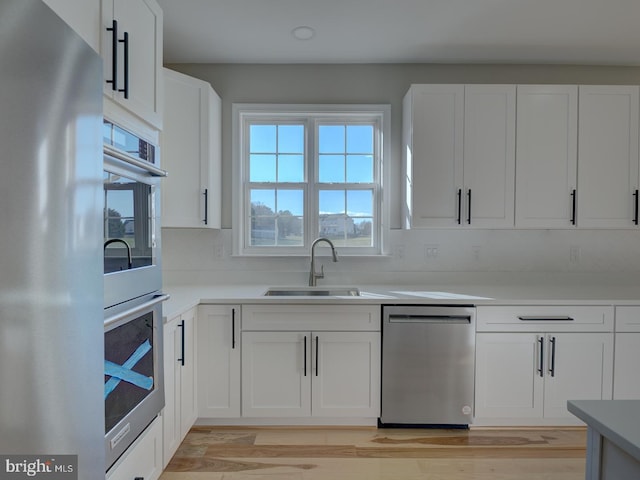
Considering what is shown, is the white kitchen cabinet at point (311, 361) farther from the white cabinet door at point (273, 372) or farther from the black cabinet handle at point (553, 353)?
the black cabinet handle at point (553, 353)

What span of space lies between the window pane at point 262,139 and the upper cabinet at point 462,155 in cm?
110

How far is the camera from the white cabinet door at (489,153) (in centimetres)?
259

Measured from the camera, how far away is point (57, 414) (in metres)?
0.68

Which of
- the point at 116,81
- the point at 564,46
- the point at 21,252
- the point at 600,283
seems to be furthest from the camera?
the point at 600,283

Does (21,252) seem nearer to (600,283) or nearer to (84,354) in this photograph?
(84,354)

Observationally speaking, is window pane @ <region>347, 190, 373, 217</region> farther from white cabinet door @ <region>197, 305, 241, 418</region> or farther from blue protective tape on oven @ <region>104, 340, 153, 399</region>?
blue protective tape on oven @ <region>104, 340, 153, 399</region>

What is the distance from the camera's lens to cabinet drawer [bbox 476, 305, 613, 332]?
232 cm

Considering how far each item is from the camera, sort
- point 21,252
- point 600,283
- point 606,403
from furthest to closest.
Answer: point 600,283, point 606,403, point 21,252

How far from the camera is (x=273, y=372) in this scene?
2.32 meters

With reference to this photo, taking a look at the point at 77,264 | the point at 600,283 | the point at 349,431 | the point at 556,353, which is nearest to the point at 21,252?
the point at 77,264

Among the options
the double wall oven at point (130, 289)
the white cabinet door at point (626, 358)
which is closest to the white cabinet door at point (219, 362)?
the double wall oven at point (130, 289)

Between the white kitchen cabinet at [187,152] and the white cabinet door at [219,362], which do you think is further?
the white kitchen cabinet at [187,152]

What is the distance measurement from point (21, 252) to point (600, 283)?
355cm

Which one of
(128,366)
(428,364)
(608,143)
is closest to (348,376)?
(428,364)
